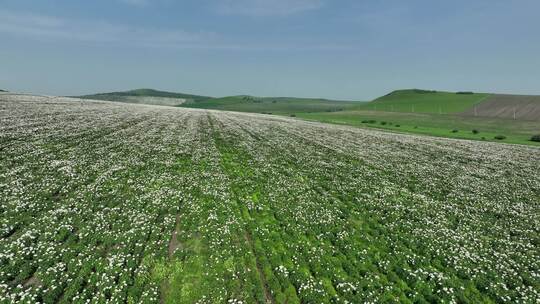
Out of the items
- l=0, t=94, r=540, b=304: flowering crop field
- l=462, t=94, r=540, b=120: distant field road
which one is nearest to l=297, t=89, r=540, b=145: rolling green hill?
l=462, t=94, r=540, b=120: distant field road

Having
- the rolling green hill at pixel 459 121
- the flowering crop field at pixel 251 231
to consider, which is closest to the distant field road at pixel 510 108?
the rolling green hill at pixel 459 121

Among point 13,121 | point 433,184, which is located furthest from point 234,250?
point 13,121

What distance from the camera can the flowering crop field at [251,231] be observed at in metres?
12.1

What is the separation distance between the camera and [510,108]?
130250mm

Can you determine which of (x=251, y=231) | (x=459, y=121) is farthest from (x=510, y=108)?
(x=251, y=231)

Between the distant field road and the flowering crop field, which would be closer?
the flowering crop field

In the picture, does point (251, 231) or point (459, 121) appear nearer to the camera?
point (251, 231)

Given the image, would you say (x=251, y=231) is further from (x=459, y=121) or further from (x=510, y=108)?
(x=510, y=108)

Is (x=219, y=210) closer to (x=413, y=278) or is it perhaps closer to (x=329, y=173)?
(x=413, y=278)

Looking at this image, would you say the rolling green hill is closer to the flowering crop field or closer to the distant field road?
the distant field road

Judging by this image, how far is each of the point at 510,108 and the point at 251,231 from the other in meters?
156

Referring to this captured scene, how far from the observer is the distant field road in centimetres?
11662

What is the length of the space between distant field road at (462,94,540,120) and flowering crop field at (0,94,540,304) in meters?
110

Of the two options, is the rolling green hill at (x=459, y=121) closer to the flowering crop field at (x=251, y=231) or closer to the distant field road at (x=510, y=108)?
the distant field road at (x=510, y=108)
